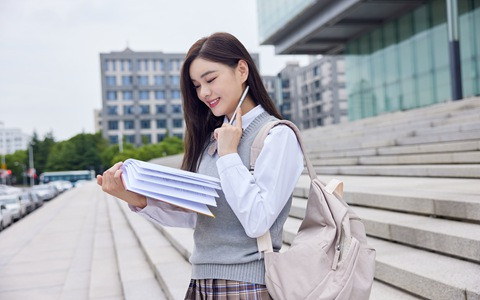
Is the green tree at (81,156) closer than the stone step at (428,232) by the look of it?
No

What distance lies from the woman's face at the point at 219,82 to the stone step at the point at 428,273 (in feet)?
5.79

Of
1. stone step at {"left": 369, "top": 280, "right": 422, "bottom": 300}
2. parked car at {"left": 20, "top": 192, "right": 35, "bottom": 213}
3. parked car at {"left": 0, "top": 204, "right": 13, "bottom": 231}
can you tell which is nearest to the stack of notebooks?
stone step at {"left": 369, "top": 280, "right": 422, "bottom": 300}

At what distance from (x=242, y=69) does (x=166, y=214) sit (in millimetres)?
554

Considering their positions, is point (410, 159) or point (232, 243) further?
point (410, 159)

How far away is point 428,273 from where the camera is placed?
107 inches

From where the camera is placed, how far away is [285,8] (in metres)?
26.4

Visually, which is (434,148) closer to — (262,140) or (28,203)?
(262,140)

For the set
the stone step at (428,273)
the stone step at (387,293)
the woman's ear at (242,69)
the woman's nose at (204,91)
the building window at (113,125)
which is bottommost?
the stone step at (387,293)

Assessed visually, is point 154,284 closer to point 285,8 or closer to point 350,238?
point 350,238

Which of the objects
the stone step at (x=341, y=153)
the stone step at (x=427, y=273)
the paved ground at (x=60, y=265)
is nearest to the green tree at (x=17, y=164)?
the paved ground at (x=60, y=265)

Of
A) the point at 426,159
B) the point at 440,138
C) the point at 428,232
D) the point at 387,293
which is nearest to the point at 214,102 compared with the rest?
the point at 387,293

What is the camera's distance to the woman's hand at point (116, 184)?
1351 millimetres

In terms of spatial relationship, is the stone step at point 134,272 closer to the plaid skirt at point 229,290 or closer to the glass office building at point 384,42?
the plaid skirt at point 229,290

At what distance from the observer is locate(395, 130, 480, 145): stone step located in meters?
6.68
